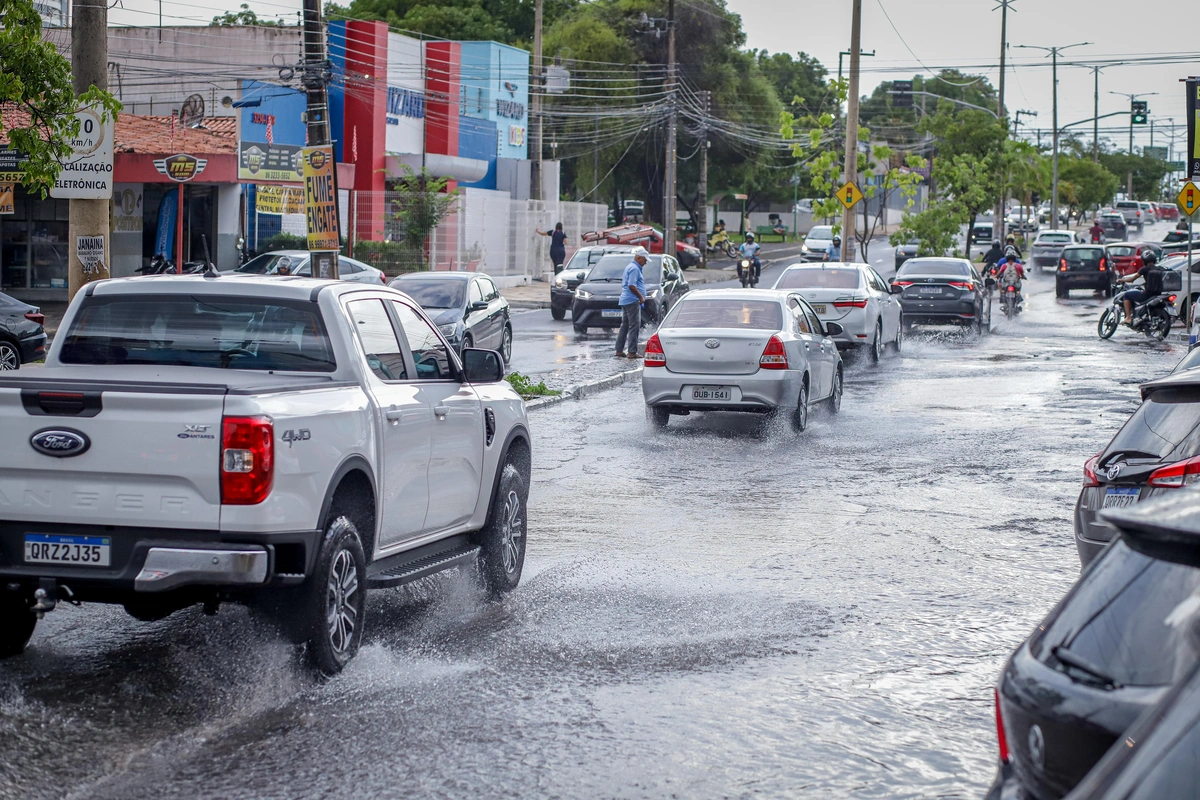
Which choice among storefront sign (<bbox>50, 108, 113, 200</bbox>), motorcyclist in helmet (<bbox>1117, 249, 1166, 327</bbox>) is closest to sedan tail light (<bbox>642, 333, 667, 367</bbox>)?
storefront sign (<bbox>50, 108, 113, 200</bbox>)

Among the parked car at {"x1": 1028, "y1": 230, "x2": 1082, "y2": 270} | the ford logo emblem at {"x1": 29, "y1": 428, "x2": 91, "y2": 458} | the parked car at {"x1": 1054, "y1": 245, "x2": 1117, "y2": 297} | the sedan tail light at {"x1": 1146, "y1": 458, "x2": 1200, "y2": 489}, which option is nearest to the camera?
the ford logo emblem at {"x1": 29, "y1": 428, "x2": 91, "y2": 458}

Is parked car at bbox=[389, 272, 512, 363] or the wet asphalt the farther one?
parked car at bbox=[389, 272, 512, 363]

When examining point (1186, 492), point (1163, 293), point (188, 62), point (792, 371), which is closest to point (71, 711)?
point (1186, 492)

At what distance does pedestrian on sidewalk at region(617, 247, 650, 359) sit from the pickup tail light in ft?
59.6

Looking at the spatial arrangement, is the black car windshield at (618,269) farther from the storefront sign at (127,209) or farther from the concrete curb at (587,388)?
the storefront sign at (127,209)

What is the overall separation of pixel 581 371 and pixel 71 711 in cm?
1680

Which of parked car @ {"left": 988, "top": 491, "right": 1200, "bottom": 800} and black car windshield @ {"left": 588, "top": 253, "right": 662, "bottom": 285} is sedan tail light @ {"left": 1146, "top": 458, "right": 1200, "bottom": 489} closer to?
parked car @ {"left": 988, "top": 491, "right": 1200, "bottom": 800}

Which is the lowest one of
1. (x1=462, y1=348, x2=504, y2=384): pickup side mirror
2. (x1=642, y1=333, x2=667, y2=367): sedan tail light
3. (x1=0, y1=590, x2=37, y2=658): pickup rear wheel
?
(x1=0, y1=590, x2=37, y2=658): pickup rear wheel

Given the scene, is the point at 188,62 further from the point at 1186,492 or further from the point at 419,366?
the point at 1186,492

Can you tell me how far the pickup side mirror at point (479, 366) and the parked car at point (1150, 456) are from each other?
3073 millimetres

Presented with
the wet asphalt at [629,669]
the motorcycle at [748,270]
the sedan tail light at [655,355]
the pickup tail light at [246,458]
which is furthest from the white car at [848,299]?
the pickup tail light at [246,458]

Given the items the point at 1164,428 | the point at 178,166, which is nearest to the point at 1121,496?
the point at 1164,428

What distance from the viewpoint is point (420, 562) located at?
7.38m

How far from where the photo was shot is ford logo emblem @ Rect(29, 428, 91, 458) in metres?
5.88
